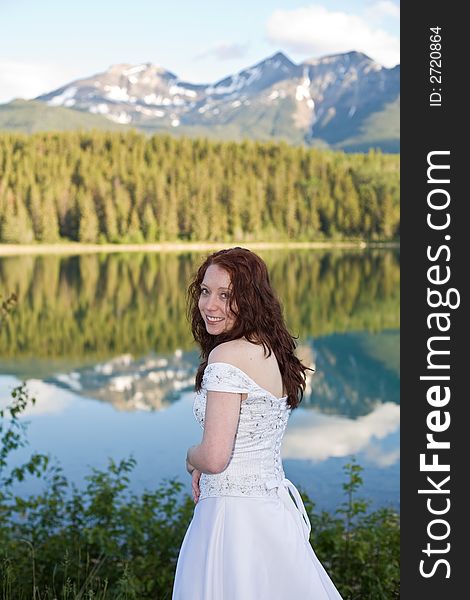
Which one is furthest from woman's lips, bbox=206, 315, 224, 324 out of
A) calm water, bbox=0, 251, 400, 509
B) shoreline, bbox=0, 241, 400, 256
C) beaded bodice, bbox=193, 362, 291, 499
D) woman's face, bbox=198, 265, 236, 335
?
shoreline, bbox=0, 241, 400, 256

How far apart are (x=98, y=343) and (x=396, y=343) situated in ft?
27.4

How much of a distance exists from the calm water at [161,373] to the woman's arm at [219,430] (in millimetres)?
1386

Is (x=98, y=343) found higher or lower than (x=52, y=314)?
lower

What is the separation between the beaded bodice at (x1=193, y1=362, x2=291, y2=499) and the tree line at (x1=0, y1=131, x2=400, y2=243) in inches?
2473

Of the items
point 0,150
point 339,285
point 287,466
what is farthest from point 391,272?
point 0,150

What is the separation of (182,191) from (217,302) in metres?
73.4

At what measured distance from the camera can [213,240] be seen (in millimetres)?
71688

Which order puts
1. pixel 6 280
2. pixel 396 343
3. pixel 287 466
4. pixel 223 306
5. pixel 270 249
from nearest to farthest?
1. pixel 223 306
2. pixel 287 466
3. pixel 396 343
4. pixel 6 280
5. pixel 270 249

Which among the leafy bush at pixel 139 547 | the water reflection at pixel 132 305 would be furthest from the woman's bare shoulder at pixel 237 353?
the water reflection at pixel 132 305

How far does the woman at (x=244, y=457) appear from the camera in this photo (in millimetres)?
2424

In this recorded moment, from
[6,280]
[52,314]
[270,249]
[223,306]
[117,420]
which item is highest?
[270,249]

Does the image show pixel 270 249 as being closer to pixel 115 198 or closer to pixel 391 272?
pixel 115 198

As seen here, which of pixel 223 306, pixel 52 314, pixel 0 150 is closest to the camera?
pixel 223 306

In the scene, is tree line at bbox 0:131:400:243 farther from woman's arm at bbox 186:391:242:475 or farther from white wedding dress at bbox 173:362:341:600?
woman's arm at bbox 186:391:242:475
